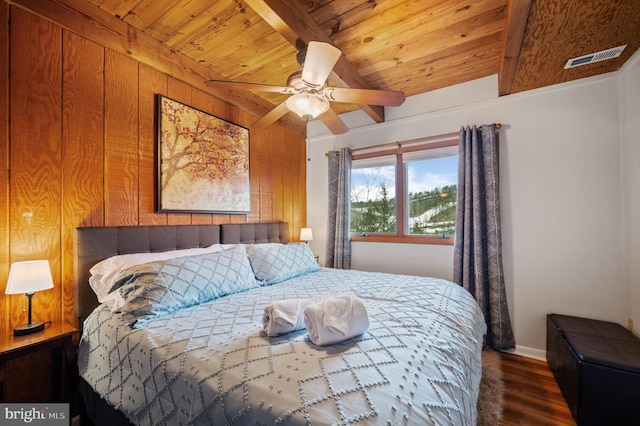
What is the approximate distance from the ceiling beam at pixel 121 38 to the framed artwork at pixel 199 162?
0.88 ft

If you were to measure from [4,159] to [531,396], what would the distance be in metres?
3.71

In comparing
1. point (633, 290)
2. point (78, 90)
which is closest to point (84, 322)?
point (78, 90)

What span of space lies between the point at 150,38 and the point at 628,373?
390 cm

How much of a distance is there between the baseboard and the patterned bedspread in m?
1.43

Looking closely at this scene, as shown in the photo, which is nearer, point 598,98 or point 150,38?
point 150,38

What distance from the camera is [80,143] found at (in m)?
1.77

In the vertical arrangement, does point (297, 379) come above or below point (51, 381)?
above

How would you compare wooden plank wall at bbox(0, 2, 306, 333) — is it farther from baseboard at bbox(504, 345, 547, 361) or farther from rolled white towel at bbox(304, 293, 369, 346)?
baseboard at bbox(504, 345, 547, 361)

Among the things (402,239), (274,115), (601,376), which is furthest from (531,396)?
(274,115)

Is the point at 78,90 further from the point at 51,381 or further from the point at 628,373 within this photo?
the point at 628,373

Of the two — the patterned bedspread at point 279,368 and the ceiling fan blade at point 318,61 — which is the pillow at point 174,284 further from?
the ceiling fan blade at point 318,61

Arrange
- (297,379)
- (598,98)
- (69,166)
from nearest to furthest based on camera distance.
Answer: (297,379), (69,166), (598,98)

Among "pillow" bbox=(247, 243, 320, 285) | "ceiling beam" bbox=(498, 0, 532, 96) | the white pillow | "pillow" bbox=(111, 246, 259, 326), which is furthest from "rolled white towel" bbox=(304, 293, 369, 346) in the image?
"ceiling beam" bbox=(498, 0, 532, 96)

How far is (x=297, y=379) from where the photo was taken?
86 cm
